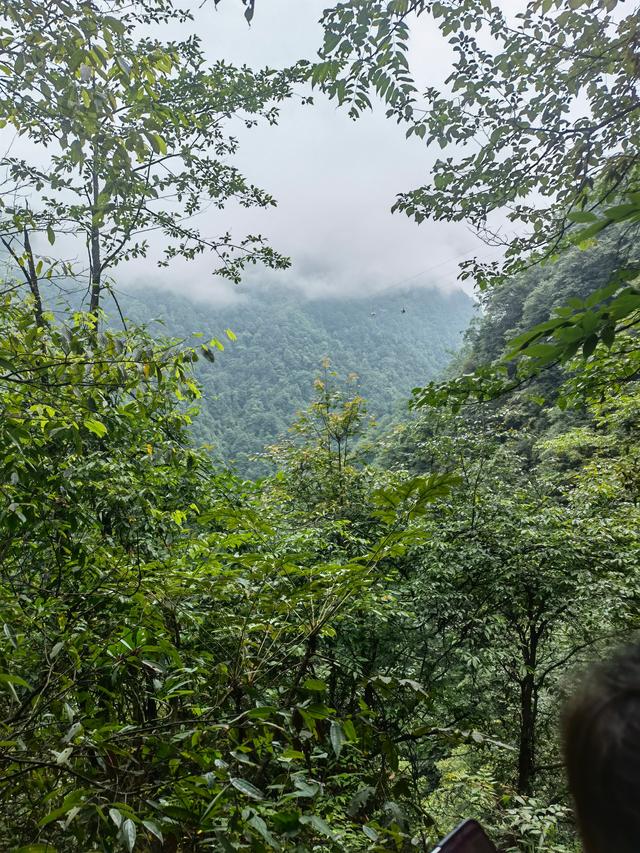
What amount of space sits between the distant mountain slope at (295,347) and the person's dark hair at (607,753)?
16327 mm

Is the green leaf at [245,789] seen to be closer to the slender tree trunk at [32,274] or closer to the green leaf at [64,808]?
the green leaf at [64,808]

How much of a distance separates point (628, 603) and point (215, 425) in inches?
750

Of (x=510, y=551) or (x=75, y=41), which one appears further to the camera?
(x=510, y=551)

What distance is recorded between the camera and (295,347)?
150ft

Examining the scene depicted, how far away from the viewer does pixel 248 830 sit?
1.04 m

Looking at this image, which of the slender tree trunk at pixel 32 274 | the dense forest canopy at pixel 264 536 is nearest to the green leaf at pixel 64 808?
the dense forest canopy at pixel 264 536

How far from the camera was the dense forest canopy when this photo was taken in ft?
4.27

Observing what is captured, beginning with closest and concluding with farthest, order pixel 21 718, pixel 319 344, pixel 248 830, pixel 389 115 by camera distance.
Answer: pixel 248 830 → pixel 21 718 → pixel 389 115 → pixel 319 344

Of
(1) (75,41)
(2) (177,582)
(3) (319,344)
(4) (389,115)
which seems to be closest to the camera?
(1) (75,41)

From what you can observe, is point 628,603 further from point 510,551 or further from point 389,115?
point 389,115

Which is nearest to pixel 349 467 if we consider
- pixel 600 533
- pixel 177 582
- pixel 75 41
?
pixel 600 533

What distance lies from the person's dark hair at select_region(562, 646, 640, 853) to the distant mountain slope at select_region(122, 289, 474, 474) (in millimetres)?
16327

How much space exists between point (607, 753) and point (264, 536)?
104 inches

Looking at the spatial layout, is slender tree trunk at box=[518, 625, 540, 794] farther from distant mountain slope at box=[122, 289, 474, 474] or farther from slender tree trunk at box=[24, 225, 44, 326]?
distant mountain slope at box=[122, 289, 474, 474]
